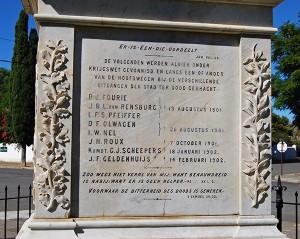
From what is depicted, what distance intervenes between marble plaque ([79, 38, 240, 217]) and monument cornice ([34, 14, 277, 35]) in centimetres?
19

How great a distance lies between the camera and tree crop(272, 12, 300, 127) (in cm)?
2820

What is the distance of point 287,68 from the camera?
29453 millimetres

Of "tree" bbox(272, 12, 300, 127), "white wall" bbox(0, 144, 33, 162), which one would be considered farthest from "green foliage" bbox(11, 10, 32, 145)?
"tree" bbox(272, 12, 300, 127)

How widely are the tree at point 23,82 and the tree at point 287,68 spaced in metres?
20.3

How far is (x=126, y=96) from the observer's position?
514cm

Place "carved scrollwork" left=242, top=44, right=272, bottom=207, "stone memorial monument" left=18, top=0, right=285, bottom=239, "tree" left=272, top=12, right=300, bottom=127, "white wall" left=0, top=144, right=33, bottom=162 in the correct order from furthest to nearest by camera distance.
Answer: "white wall" left=0, top=144, right=33, bottom=162
"tree" left=272, top=12, right=300, bottom=127
"carved scrollwork" left=242, top=44, right=272, bottom=207
"stone memorial monument" left=18, top=0, right=285, bottom=239

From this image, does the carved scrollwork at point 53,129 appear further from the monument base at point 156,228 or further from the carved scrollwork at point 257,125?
the carved scrollwork at point 257,125

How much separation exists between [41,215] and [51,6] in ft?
7.31

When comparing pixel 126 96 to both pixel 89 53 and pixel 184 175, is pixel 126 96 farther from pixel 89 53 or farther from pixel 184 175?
pixel 184 175

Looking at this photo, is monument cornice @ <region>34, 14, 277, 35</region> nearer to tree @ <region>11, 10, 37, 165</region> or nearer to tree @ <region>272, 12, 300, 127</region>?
tree @ <region>272, 12, 300, 127</region>

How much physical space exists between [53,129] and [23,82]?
3605 centimetres

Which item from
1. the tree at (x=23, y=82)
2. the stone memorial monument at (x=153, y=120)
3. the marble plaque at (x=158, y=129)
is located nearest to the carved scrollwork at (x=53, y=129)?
the stone memorial monument at (x=153, y=120)

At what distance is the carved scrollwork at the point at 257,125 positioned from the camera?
530cm

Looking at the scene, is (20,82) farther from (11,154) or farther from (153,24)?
(153,24)
